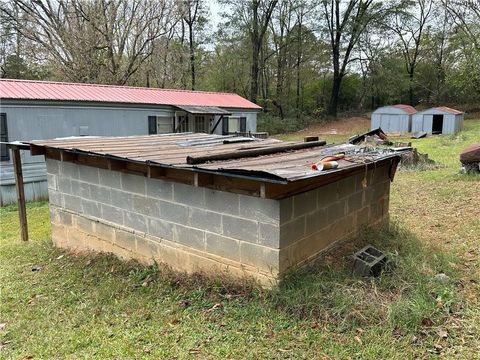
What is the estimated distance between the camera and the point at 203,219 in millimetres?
3928

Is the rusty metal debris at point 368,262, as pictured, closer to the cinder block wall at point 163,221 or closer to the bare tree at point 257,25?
the cinder block wall at point 163,221

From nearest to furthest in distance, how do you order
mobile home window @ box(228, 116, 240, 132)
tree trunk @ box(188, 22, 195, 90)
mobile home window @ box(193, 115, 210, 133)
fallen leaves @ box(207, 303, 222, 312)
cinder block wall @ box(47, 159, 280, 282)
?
1. fallen leaves @ box(207, 303, 222, 312)
2. cinder block wall @ box(47, 159, 280, 282)
3. mobile home window @ box(193, 115, 210, 133)
4. mobile home window @ box(228, 116, 240, 132)
5. tree trunk @ box(188, 22, 195, 90)

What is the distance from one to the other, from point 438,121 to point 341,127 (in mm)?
6904

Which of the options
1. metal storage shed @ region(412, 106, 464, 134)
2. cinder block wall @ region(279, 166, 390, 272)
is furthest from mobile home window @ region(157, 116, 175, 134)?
metal storage shed @ region(412, 106, 464, 134)

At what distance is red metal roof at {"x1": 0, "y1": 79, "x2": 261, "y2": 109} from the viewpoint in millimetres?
10734

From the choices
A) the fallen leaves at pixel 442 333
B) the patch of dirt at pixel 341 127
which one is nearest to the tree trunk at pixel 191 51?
the patch of dirt at pixel 341 127

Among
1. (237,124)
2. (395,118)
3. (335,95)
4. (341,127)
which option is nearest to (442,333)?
(237,124)

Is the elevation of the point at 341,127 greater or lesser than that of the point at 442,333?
greater

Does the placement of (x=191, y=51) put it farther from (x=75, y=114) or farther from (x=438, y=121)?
(x=75, y=114)

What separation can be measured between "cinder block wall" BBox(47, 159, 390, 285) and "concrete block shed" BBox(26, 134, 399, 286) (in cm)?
1

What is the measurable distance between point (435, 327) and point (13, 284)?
4393 millimetres

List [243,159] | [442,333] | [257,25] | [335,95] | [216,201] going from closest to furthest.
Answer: [442,333]
[216,201]
[243,159]
[257,25]
[335,95]

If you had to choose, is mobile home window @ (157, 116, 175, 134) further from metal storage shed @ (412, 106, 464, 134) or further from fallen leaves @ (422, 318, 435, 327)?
metal storage shed @ (412, 106, 464, 134)

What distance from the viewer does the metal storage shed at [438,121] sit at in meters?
21.2
